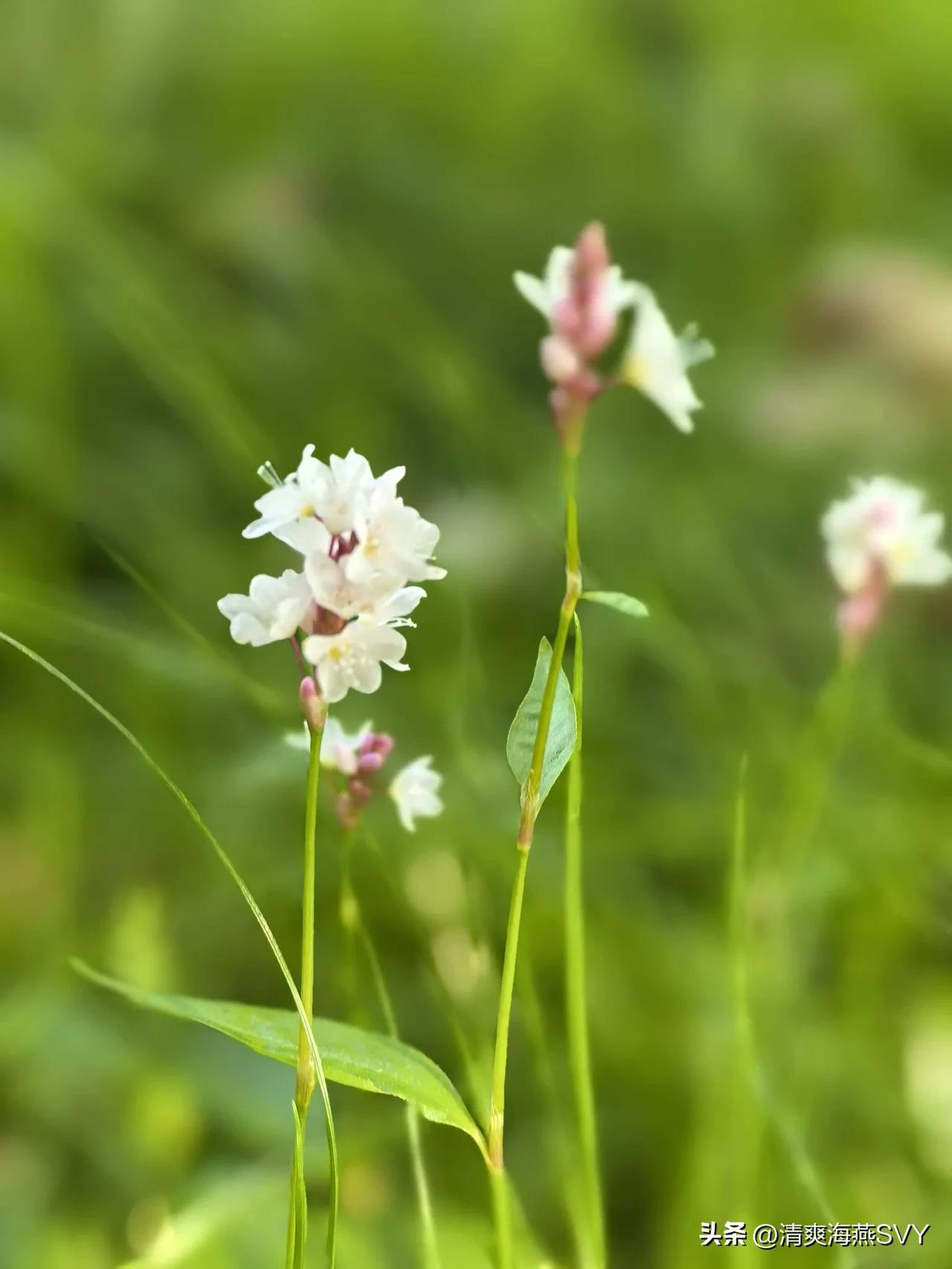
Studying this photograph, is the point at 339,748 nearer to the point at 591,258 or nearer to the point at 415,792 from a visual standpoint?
the point at 415,792

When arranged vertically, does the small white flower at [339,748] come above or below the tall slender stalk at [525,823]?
above

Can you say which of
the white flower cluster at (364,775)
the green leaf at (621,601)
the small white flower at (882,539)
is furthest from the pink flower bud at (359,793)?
the small white flower at (882,539)

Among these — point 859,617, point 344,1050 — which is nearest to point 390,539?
point 344,1050

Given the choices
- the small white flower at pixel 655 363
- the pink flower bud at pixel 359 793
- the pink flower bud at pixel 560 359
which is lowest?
the pink flower bud at pixel 359 793

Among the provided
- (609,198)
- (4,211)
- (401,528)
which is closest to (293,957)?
(401,528)

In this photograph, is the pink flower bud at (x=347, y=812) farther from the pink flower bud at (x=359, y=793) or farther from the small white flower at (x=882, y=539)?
the small white flower at (x=882, y=539)

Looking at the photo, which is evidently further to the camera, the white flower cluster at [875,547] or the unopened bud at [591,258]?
the white flower cluster at [875,547]

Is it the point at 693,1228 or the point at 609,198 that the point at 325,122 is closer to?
the point at 609,198
